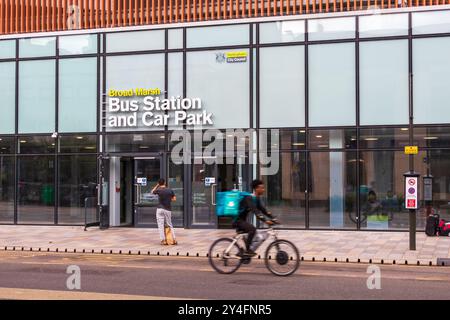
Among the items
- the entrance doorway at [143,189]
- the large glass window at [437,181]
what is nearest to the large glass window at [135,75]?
the entrance doorway at [143,189]

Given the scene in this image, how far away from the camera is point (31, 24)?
83.6ft

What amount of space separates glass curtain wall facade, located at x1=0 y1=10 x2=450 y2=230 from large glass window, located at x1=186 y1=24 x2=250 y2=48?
0.04 m

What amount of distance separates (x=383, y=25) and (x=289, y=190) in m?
6.41

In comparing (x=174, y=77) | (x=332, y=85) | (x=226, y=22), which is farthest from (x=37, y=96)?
(x=332, y=85)

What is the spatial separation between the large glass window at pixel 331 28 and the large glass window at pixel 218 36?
2298 mm

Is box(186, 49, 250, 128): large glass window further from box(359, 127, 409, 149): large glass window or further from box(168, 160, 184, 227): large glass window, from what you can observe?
box(359, 127, 409, 149): large glass window

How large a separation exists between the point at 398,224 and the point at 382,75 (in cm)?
502

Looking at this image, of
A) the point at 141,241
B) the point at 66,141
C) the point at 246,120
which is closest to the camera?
the point at 141,241

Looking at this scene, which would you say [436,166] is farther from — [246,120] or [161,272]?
[161,272]

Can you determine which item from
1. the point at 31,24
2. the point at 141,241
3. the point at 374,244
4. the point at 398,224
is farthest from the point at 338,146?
the point at 31,24

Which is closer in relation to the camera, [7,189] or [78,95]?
[78,95]

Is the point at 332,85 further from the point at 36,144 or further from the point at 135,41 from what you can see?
the point at 36,144

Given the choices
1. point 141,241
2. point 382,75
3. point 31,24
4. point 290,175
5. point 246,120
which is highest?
point 31,24

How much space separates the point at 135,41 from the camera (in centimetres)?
2402
